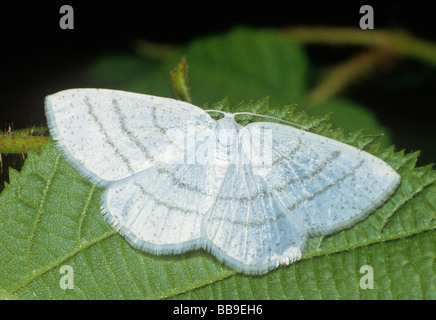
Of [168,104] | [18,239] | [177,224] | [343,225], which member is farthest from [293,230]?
Result: [18,239]

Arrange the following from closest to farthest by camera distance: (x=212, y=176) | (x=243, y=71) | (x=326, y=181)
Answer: (x=326, y=181) < (x=212, y=176) < (x=243, y=71)

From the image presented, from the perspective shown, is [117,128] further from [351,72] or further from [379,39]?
[379,39]

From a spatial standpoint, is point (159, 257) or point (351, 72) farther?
point (351, 72)

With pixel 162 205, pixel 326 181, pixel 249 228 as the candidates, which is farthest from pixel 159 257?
pixel 326 181

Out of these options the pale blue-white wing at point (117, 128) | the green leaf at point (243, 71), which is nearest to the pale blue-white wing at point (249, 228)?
the pale blue-white wing at point (117, 128)

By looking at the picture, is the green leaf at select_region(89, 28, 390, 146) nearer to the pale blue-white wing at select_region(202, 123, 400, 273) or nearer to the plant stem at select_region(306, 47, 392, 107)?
the plant stem at select_region(306, 47, 392, 107)

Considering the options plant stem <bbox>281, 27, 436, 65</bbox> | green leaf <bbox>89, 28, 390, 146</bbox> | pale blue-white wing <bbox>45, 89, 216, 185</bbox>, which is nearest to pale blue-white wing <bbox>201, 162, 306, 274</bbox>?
pale blue-white wing <bbox>45, 89, 216, 185</bbox>
